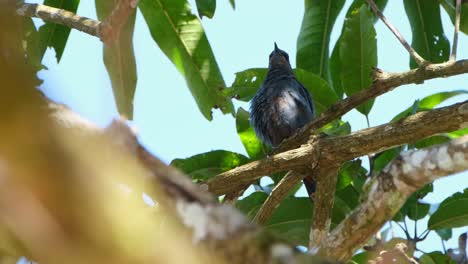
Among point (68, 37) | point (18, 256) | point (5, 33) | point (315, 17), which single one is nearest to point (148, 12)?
point (68, 37)

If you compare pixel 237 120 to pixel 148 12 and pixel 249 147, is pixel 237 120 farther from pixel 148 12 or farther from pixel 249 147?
pixel 148 12

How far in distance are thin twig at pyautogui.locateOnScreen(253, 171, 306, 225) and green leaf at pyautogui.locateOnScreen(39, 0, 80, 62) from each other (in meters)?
1.86

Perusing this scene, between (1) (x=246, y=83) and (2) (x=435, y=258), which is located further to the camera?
(1) (x=246, y=83)

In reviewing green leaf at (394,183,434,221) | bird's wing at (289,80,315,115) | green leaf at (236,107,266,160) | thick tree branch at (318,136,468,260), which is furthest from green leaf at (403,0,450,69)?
thick tree branch at (318,136,468,260)

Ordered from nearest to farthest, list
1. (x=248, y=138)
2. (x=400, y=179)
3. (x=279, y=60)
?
(x=400, y=179) < (x=248, y=138) < (x=279, y=60)

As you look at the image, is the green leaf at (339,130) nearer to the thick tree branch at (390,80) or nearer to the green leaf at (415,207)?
the thick tree branch at (390,80)

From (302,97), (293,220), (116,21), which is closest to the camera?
(116,21)

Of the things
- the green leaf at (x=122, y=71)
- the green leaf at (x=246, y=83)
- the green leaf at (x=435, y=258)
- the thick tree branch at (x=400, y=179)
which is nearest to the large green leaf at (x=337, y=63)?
the green leaf at (x=246, y=83)

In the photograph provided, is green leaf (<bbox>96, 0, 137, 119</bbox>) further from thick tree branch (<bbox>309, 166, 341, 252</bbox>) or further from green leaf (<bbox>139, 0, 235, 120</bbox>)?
thick tree branch (<bbox>309, 166, 341, 252</bbox>)

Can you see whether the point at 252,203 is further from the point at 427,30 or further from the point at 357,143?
the point at 427,30

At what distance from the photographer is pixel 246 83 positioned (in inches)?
216

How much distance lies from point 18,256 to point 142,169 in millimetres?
495

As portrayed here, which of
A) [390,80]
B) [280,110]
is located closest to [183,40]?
[390,80]

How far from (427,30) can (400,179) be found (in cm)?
355
